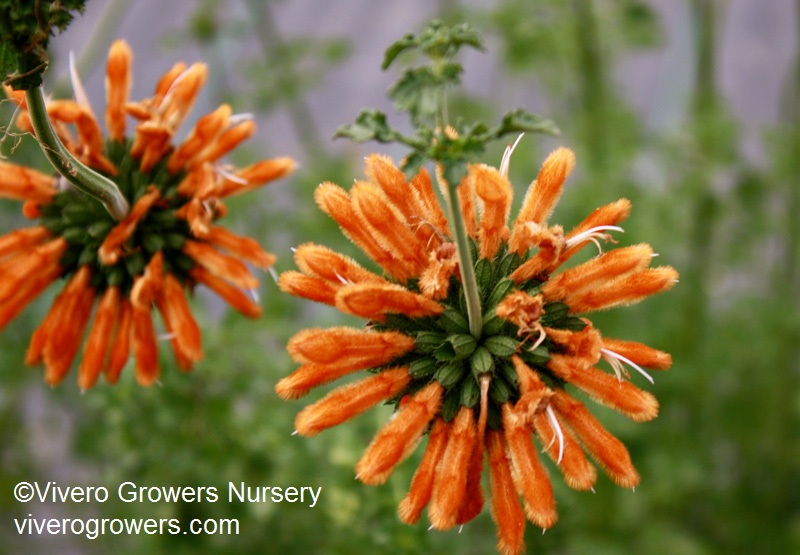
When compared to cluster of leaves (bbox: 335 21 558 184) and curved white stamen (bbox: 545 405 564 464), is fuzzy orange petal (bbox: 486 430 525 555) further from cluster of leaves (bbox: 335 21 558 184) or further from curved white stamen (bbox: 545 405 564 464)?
cluster of leaves (bbox: 335 21 558 184)

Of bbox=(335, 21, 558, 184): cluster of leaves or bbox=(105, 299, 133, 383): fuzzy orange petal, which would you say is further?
bbox=(105, 299, 133, 383): fuzzy orange petal

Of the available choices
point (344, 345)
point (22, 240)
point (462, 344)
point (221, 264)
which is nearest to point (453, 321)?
point (462, 344)

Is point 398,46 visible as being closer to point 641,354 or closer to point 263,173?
point 641,354

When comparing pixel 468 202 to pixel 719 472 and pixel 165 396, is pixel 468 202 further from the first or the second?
pixel 719 472

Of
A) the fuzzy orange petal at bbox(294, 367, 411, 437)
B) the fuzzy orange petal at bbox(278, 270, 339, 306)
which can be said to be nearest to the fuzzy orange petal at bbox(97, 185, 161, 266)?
the fuzzy orange petal at bbox(278, 270, 339, 306)

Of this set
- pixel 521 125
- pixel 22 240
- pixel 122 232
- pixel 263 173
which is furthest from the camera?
pixel 263 173

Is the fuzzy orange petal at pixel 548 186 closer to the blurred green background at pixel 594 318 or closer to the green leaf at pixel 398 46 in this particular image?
the green leaf at pixel 398 46

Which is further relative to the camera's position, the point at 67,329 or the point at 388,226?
the point at 67,329
